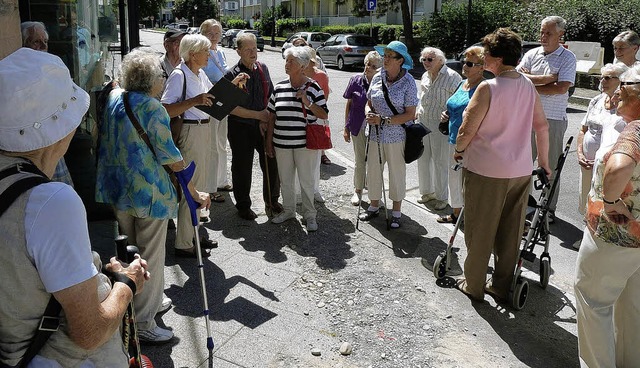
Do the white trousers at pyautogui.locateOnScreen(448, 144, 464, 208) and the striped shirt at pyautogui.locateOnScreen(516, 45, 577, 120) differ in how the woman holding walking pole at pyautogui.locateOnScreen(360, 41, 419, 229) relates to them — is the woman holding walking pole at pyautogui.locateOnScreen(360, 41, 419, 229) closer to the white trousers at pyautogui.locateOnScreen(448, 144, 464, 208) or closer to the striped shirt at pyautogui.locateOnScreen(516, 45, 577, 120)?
the white trousers at pyautogui.locateOnScreen(448, 144, 464, 208)

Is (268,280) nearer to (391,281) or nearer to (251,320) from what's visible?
(251,320)

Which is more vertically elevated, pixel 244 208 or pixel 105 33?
pixel 105 33

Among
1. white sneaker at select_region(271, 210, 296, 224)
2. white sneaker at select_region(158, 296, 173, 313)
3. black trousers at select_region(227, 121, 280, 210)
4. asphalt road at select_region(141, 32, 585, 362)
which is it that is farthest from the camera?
black trousers at select_region(227, 121, 280, 210)

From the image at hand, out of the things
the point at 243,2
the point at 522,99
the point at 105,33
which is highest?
the point at 243,2

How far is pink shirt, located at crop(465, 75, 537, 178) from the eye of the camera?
4.36 metres

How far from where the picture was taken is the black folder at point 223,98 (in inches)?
209

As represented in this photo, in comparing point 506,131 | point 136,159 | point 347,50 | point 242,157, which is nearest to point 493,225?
point 506,131

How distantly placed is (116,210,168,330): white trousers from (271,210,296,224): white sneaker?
2425 millimetres

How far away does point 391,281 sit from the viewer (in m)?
5.04

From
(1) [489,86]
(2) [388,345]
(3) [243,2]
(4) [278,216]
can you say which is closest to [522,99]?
(1) [489,86]

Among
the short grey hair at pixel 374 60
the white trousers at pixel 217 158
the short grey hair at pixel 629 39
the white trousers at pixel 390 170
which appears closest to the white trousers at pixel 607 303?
the white trousers at pixel 390 170

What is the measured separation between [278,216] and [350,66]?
2143 cm

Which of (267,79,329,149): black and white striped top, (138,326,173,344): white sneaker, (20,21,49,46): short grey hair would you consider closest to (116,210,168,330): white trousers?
(138,326,173,344): white sneaker

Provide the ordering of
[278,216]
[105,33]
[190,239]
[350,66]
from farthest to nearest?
[350,66] < [105,33] < [278,216] < [190,239]
